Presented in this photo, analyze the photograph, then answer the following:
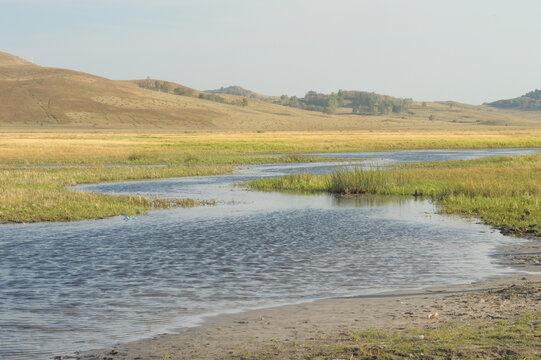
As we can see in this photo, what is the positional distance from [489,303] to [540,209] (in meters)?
13.3

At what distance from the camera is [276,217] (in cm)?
2648

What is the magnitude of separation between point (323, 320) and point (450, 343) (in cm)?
264

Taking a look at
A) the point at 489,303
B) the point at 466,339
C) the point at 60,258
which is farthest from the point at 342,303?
the point at 60,258

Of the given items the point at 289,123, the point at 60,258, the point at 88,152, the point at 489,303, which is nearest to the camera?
the point at 489,303

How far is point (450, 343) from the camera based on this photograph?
8867 mm

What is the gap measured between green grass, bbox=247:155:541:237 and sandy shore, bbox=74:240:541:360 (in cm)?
904

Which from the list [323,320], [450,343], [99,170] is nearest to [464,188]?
[323,320]

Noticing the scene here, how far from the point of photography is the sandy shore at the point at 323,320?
9.23m

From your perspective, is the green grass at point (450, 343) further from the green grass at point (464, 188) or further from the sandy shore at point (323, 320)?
the green grass at point (464, 188)

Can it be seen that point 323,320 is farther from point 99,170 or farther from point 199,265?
point 99,170

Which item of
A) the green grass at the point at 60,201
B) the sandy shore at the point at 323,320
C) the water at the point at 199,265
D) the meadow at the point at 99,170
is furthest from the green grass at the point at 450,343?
the green grass at the point at 60,201

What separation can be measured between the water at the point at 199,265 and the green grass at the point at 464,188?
1199 mm

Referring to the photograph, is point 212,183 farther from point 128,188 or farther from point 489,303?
point 489,303

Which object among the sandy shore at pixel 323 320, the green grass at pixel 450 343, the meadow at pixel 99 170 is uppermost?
the green grass at pixel 450 343
